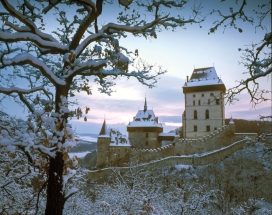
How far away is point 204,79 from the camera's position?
38.8 metres

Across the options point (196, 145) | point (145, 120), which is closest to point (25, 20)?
→ point (196, 145)

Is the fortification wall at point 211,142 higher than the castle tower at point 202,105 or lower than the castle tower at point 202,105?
lower

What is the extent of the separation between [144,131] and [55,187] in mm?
37271

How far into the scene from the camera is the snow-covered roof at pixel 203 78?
37812mm

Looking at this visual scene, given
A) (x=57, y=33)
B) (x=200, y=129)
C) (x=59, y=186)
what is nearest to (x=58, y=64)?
(x=57, y=33)

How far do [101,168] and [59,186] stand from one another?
31983 millimetres

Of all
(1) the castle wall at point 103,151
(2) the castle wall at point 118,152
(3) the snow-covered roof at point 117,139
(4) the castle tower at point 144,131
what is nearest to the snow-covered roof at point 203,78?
(4) the castle tower at point 144,131

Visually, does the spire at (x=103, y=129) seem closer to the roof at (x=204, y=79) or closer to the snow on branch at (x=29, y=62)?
the roof at (x=204, y=79)

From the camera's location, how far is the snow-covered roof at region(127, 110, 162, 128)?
41234 millimetres

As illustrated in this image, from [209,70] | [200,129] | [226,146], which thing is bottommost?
[226,146]

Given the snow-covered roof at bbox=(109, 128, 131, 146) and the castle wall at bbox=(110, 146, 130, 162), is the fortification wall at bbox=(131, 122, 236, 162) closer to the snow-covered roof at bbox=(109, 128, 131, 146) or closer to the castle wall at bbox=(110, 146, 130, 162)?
the castle wall at bbox=(110, 146, 130, 162)

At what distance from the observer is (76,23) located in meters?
4.75

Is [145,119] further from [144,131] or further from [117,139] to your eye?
[117,139]

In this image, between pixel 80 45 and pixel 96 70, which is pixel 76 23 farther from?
pixel 96 70
